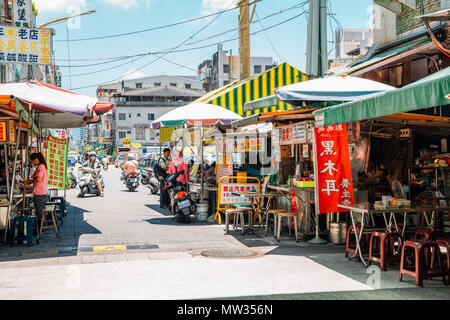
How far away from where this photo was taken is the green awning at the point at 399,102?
5.39 meters

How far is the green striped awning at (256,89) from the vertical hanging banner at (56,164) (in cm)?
524

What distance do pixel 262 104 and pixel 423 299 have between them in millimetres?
7563

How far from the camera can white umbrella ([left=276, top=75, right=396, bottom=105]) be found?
9.04 meters

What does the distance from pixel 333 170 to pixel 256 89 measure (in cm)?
872

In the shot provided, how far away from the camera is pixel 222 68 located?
2889 inches

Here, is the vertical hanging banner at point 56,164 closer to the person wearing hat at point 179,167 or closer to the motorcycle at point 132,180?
the person wearing hat at point 179,167

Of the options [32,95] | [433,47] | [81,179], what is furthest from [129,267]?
[81,179]

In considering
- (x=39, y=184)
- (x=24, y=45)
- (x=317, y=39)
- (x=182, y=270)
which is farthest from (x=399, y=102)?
(x=24, y=45)

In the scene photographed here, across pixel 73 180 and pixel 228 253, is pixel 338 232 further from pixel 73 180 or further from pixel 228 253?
pixel 73 180

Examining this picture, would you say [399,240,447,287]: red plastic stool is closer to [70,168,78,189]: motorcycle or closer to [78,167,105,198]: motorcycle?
[78,167,105,198]: motorcycle

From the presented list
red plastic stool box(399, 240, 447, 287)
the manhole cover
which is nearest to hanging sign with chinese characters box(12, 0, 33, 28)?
the manhole cover

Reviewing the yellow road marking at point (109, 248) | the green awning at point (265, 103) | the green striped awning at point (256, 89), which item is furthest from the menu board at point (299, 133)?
the green striped awning at point (256, 89)
